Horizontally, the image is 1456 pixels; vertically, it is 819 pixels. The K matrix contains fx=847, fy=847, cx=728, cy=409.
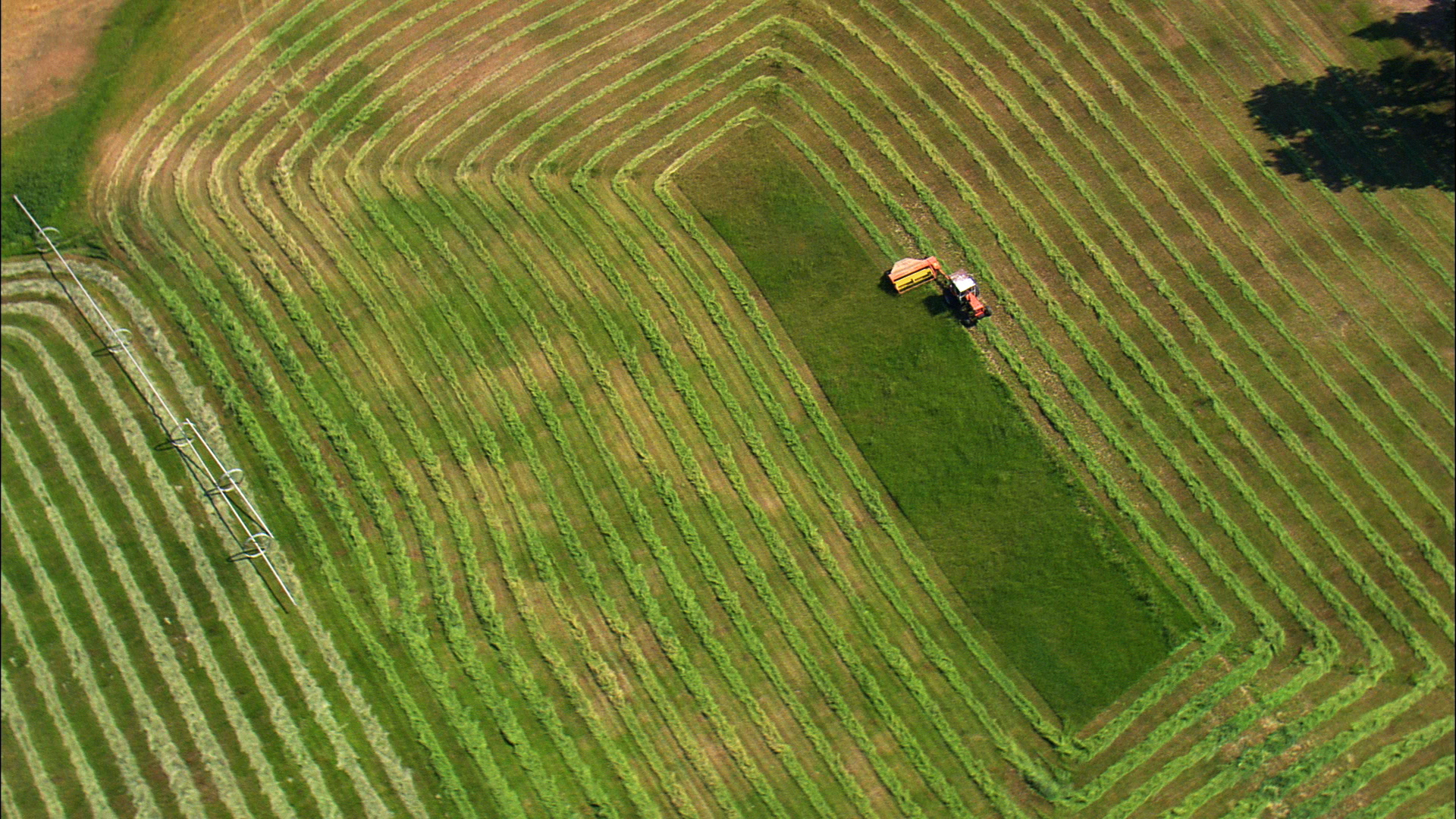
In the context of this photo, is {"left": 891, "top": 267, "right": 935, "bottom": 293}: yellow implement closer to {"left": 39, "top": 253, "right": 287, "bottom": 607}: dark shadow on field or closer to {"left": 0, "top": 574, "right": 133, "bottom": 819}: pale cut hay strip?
{"left": 39, "top": 253, "right": 287, "bottom": 607}: dark shadow on field

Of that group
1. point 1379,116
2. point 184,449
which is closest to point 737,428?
point 184,449

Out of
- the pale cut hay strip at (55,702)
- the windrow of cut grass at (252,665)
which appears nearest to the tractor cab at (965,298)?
the windrow of cut grass at (252,665)

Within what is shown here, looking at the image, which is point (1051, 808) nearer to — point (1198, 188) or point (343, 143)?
point (1198, 188)

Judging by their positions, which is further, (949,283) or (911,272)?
(911,272)

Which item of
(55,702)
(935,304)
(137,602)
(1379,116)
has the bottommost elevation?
(1379,116)

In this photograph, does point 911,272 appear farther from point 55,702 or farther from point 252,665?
point 55,702

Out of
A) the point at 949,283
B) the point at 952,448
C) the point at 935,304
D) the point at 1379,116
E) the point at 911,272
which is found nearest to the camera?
the point at 952,448
